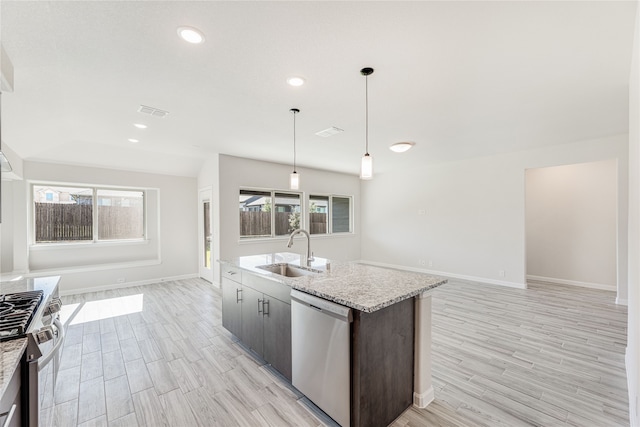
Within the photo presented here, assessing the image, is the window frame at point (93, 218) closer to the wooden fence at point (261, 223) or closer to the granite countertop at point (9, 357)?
the wooden fence at point (261, 223)

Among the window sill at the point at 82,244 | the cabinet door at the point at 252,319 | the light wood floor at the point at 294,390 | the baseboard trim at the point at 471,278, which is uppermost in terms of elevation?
the window sill at the point at 82,244

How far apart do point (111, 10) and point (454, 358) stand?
3.94m

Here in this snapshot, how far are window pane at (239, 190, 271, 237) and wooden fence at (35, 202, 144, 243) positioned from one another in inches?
92.9

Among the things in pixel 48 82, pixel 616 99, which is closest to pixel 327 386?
pixel 48 82

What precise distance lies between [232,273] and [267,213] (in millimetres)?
3221

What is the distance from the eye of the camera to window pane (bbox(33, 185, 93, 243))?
15.9 ft

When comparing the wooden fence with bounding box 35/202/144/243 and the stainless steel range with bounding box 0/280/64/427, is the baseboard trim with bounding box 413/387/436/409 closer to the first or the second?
the stainless steel range with bounding box 0/280/64/427

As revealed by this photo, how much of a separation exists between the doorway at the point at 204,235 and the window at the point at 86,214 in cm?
123

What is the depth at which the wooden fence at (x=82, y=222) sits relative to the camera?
4.88 metres

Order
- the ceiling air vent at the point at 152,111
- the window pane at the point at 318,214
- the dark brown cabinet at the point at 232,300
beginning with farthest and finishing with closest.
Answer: the window pane at the point at 318,214, the ceiling air vent at the point at 152,111, the dark brown cabinet at the point at 232,300

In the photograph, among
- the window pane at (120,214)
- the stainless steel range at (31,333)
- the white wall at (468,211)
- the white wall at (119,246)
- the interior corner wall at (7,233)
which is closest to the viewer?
the stainless steel range at (31,333)

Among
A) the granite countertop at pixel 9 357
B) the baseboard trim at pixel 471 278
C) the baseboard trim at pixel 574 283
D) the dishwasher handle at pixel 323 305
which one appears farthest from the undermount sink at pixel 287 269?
the baseboard trim at pixel 574 283

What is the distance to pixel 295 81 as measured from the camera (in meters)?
2.48

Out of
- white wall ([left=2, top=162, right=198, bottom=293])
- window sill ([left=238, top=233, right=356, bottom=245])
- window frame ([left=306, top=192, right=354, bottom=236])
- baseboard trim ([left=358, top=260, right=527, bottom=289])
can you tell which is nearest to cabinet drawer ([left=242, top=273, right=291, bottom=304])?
window sill ([left=238, top=233, right=356, bottom=245])
